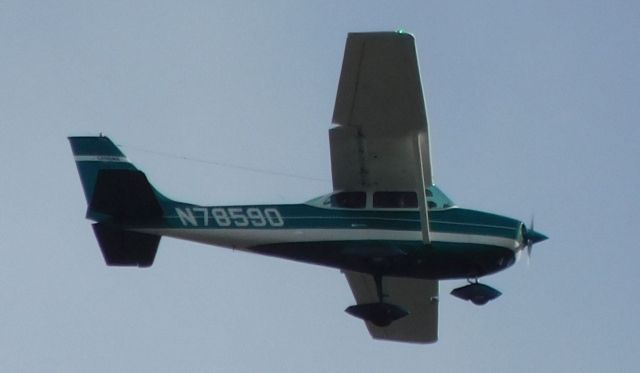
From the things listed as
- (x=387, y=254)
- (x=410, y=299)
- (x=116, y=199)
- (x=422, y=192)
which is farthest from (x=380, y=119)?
(x=410, y=299)

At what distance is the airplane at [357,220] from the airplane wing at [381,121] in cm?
2

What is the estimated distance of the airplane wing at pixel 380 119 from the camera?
22203 mm

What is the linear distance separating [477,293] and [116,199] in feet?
18.0

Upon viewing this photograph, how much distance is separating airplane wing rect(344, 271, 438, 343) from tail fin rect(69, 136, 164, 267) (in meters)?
3.88

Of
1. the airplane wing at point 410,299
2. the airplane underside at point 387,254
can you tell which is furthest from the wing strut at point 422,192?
the airplane wing at point 410,299

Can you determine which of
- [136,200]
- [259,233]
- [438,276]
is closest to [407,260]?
[438,276]

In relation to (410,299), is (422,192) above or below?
above

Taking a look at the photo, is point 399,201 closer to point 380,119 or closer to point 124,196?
point 380,119

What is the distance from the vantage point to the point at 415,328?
27297 mm

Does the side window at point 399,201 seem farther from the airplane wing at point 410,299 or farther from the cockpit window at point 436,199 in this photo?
the airplane wing at point 410,299

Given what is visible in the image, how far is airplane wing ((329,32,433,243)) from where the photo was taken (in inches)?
874

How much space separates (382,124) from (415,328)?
16.7 feet

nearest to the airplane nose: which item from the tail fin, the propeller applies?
the propeller

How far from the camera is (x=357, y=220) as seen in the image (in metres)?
24.0
